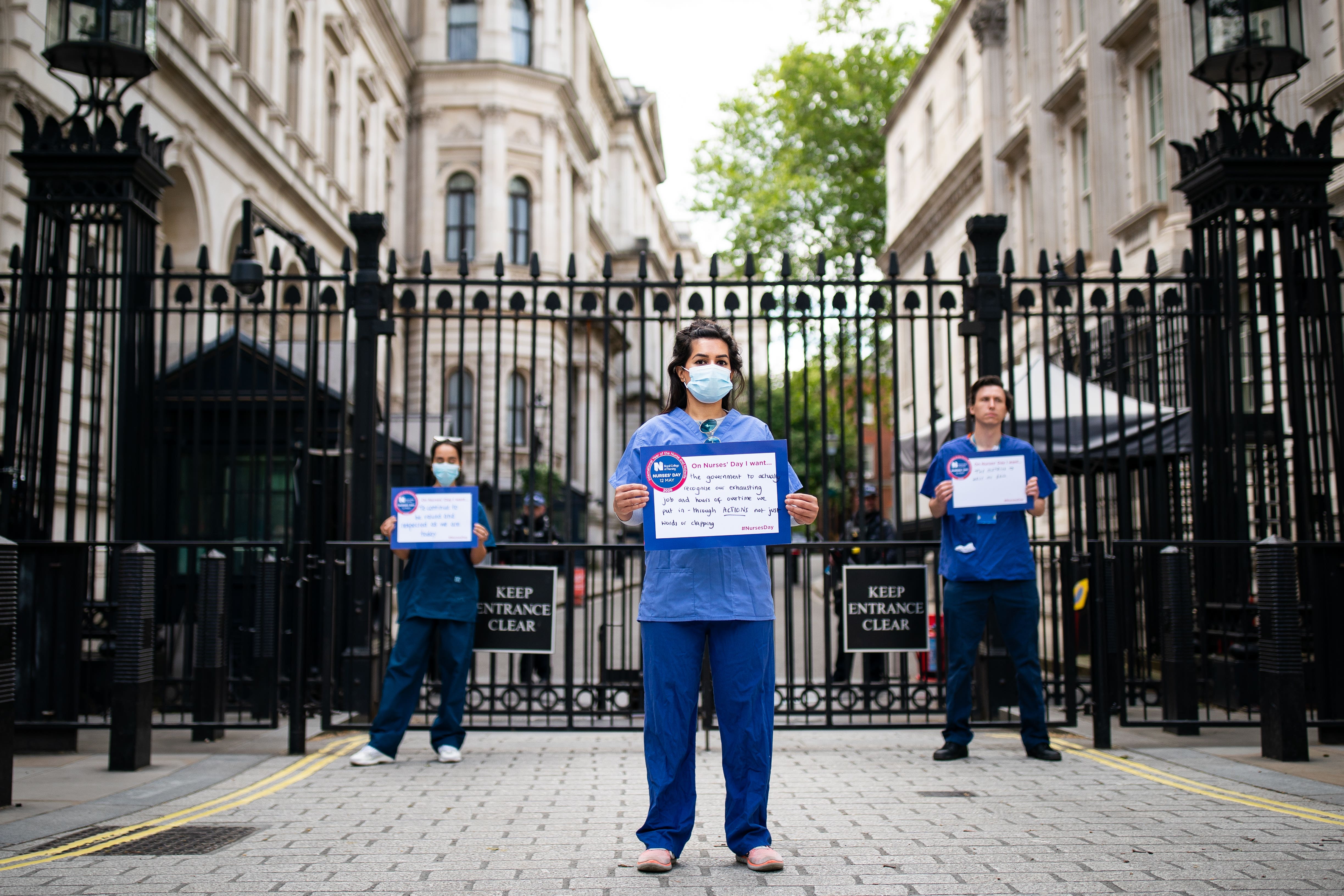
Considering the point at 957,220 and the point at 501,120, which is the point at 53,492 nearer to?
the point at 957,220

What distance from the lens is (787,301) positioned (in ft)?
26.6

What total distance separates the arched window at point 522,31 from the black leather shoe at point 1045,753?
37.2 m

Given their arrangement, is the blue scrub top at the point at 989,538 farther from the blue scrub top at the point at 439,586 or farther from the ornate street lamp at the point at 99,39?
the ornate street lamp at the point at 99,39

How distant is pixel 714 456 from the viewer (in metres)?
4.43

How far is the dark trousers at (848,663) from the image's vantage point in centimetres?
766

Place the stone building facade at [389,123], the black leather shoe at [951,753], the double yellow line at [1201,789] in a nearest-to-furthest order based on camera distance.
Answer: the double yellow line at [1201,789] → the black leather shoe at [951,753] → the stone building facade at [389,123]

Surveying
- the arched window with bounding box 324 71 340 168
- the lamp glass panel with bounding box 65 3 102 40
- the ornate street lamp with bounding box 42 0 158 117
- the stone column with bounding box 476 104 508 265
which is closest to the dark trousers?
the ornate street lamp with bounding box 42 0 158 117

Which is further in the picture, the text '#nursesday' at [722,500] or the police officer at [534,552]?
the police officer at [534,552]

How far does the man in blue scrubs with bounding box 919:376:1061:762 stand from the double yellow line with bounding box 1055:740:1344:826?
15.5 inches

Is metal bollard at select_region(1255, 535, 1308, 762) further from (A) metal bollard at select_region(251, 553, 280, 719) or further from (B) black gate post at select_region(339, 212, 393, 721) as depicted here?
(A) metal bollard at select_region(251, 553, 280, 719)

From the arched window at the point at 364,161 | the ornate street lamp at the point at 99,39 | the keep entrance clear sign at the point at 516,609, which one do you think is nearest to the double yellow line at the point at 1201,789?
the keep entrance clear sign at the point at 516,609

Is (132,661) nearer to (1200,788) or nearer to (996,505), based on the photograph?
(996,505)

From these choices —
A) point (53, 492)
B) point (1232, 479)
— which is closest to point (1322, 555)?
point (1232, 479)

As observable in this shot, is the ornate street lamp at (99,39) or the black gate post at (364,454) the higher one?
the ornate street lamp at (99,39)
